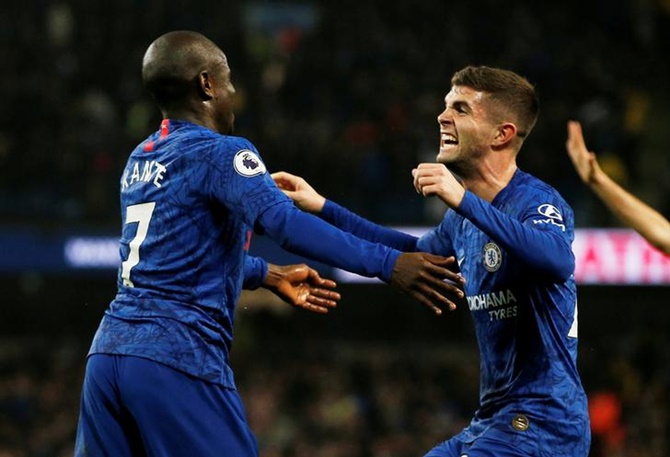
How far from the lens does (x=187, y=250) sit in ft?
14.4

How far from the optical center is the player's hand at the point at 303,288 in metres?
4.84

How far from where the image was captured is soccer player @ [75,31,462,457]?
426 centimetres

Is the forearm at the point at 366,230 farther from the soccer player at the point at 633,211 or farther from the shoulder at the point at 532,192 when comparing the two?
the soccer player at the point at 633,211

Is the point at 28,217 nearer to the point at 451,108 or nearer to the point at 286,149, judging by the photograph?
the point at 286,149

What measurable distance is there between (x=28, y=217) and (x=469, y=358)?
7176 millimetres

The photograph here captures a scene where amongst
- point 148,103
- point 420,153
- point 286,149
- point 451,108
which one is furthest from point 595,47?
point 451,108

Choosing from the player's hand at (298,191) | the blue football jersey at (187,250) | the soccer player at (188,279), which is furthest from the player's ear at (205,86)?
the player's hand at (298,191)

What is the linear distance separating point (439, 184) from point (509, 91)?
0.94 metres

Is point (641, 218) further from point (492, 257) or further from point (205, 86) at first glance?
point (205, 86)

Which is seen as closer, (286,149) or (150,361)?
(150,361)

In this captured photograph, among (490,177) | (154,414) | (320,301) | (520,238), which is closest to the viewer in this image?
(154,414)

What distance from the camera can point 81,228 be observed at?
14.8 metres

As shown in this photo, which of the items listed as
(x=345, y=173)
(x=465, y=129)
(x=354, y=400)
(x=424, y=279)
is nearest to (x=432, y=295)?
(x=424, y=279)

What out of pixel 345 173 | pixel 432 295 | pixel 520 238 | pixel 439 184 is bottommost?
pixel 432 295
